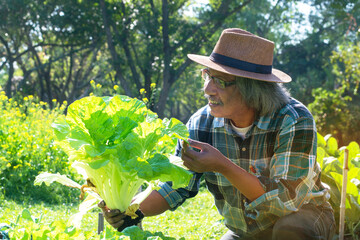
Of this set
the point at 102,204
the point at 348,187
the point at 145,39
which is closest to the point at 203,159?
the point at 102,204

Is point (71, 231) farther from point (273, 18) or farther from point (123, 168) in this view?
point (273, 18)

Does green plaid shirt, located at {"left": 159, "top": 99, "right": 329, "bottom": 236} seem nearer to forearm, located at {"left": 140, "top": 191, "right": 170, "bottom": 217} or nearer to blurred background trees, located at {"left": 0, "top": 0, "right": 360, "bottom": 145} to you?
forearm, located at {"left": 140, "top": 191, "right": 170, "bottom": 217}

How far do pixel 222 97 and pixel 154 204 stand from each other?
0.80m

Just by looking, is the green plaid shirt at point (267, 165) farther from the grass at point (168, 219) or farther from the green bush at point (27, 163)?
the green bush at point (27, 163)

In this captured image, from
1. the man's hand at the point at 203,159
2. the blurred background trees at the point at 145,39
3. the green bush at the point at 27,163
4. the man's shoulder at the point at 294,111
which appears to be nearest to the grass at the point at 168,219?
the green bush at the point at 27,163

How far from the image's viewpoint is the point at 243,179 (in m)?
2.29

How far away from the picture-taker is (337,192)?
11.5 feet

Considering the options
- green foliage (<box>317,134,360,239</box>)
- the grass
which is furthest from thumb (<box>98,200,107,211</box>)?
green foliage (<box>317,134,360,239</box>)

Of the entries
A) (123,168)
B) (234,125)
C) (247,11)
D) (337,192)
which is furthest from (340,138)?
(247,11)

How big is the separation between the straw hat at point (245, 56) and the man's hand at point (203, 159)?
58 cm

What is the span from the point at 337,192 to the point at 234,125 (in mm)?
1329

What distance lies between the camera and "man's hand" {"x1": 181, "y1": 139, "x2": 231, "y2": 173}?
85.9 inches

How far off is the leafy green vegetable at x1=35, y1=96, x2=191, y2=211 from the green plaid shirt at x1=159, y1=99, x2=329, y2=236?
0.63 metres

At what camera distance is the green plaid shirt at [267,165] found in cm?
241
